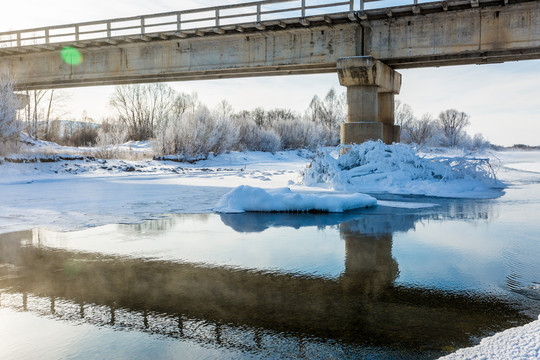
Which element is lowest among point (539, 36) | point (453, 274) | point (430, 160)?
A: point (453, 274)

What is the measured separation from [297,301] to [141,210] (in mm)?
6764

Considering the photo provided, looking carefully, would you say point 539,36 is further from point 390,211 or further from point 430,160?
point 390,211

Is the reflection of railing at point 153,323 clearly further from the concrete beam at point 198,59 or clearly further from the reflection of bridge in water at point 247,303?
the concrete beam at point 198,59

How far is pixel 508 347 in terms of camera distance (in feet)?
9.76

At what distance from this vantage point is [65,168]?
2306 cm

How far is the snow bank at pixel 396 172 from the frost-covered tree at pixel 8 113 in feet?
54.1

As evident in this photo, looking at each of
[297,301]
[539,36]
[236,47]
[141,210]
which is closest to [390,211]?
[141,210]

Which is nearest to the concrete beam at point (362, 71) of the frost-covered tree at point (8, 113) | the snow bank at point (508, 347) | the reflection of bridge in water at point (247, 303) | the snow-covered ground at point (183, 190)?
the snow-covered ground at point (183, 190)

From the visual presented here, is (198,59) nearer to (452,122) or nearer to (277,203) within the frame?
(277,203)

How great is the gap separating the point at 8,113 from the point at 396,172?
2018 centimetres

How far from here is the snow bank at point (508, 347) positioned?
2852 millimetres

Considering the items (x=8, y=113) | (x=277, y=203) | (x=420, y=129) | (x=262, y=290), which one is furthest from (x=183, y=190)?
(x=420, y=129)

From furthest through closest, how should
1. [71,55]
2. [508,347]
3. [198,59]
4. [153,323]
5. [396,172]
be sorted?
[71,55]
[198,59]
[396,172]
[153,323]
[508,347]

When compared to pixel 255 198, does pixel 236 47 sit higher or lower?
higher
